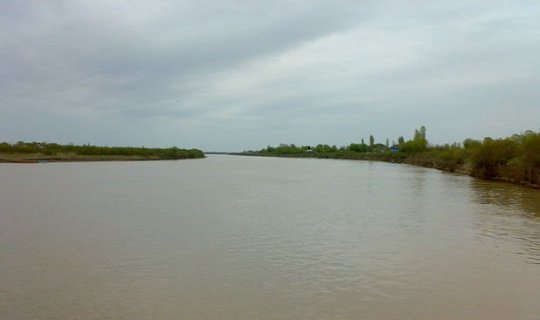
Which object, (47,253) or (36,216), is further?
(36,216)

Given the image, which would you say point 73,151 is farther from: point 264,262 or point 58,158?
point 264,262

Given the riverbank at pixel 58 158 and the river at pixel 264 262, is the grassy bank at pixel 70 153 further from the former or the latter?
the river at pixel 264 262

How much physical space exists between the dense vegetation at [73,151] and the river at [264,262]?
127 feet

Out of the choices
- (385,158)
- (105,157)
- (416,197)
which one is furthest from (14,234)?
(385,158)

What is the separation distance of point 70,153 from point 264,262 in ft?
177

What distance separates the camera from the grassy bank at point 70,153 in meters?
49.4

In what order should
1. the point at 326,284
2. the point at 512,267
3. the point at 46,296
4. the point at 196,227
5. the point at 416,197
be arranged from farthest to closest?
the point at 416,197 → the point at 196,227 → the point at 512,267 → the point at 326,284 → the point at 46,296

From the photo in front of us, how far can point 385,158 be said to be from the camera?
82312 millimetres

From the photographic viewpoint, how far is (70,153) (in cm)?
5706

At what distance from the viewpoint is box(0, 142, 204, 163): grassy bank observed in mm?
49438

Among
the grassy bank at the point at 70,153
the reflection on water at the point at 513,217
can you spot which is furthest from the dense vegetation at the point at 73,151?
the reflection on water at the point at 513,217

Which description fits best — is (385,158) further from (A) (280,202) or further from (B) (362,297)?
(B) (362,297)

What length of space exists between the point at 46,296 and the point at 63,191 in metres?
15.1

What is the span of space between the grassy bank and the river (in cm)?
3725
